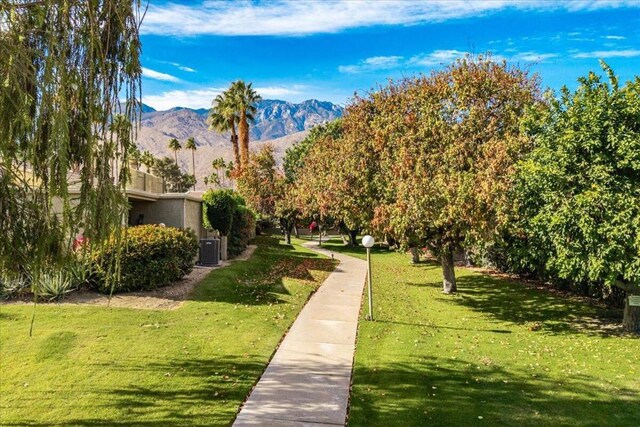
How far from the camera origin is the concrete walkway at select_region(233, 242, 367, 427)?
705 cm

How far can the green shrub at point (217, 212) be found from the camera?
23.3 m

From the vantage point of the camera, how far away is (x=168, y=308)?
1291 cm

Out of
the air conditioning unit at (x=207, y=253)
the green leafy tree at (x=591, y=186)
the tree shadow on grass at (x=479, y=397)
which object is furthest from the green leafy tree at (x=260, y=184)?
the tree shadow on grass at (x=479, y=397)

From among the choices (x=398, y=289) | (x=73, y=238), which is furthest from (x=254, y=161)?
(x=73, y=238)

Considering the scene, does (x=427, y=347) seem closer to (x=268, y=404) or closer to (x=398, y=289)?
(x=268, y=404)

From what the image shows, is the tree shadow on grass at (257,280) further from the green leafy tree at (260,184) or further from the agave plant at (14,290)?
the green leafy tree at (260,184)

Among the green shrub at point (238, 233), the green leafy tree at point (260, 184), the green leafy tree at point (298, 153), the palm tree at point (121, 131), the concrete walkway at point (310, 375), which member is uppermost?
the green leafy tree at point (298, 153)

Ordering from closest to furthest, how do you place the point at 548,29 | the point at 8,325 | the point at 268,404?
1. the point at 268,404
2. the point at 8,325
3. the point at 548,29

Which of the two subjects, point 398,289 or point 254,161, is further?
point 254,161

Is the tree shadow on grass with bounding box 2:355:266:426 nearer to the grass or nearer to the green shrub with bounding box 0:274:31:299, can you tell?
the grass

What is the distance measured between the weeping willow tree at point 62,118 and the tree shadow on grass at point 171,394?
2.81 meters

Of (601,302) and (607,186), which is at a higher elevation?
(607,186)

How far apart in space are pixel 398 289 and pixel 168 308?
33.6 feet

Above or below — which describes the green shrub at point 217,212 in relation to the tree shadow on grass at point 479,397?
above
